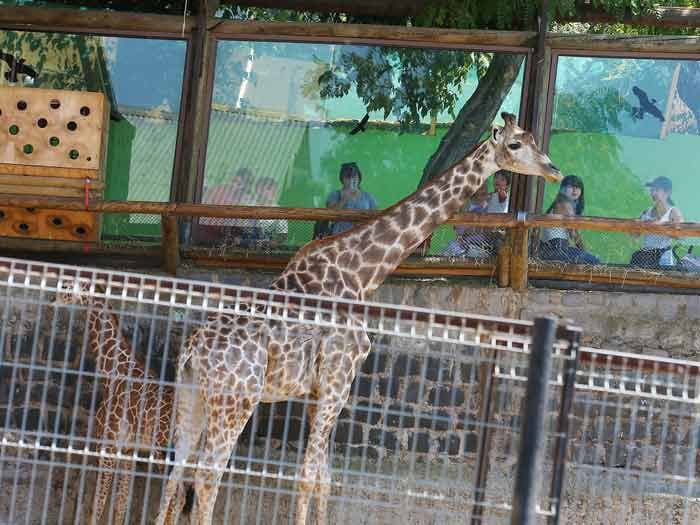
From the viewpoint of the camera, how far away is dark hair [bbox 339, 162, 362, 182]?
873cm

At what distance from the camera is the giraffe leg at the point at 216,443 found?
6.95m

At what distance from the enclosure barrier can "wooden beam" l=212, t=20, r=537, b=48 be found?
56.0 inches

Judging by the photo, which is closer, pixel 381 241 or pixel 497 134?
pixel 381 241

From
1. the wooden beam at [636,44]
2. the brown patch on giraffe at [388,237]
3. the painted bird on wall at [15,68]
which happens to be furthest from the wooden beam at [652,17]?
the painted bird on wall at [15,68]

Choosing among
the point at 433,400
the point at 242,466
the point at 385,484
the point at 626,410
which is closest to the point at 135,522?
the point at 242,466

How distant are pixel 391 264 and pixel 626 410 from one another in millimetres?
2158

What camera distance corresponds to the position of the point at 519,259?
8188 millimetres

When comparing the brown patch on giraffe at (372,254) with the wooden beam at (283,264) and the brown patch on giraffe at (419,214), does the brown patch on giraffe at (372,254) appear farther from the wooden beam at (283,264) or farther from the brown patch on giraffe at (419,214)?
the wooden beam at (283,264)

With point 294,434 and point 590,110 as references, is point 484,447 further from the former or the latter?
point 590,110

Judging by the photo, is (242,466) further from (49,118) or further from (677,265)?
(677,265)

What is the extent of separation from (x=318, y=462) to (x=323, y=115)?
294 centimetres

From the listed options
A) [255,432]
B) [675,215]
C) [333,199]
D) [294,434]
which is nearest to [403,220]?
[333,199]

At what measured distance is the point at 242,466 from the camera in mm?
8117

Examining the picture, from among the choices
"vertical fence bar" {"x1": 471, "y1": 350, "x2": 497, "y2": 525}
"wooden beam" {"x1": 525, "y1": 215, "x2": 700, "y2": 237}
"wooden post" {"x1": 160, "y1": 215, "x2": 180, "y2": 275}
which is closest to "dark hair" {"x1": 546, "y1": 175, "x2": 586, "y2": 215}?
"wooden beam" {"x1": 525, "y1": 215, "x2": 700, "y2": 237}
